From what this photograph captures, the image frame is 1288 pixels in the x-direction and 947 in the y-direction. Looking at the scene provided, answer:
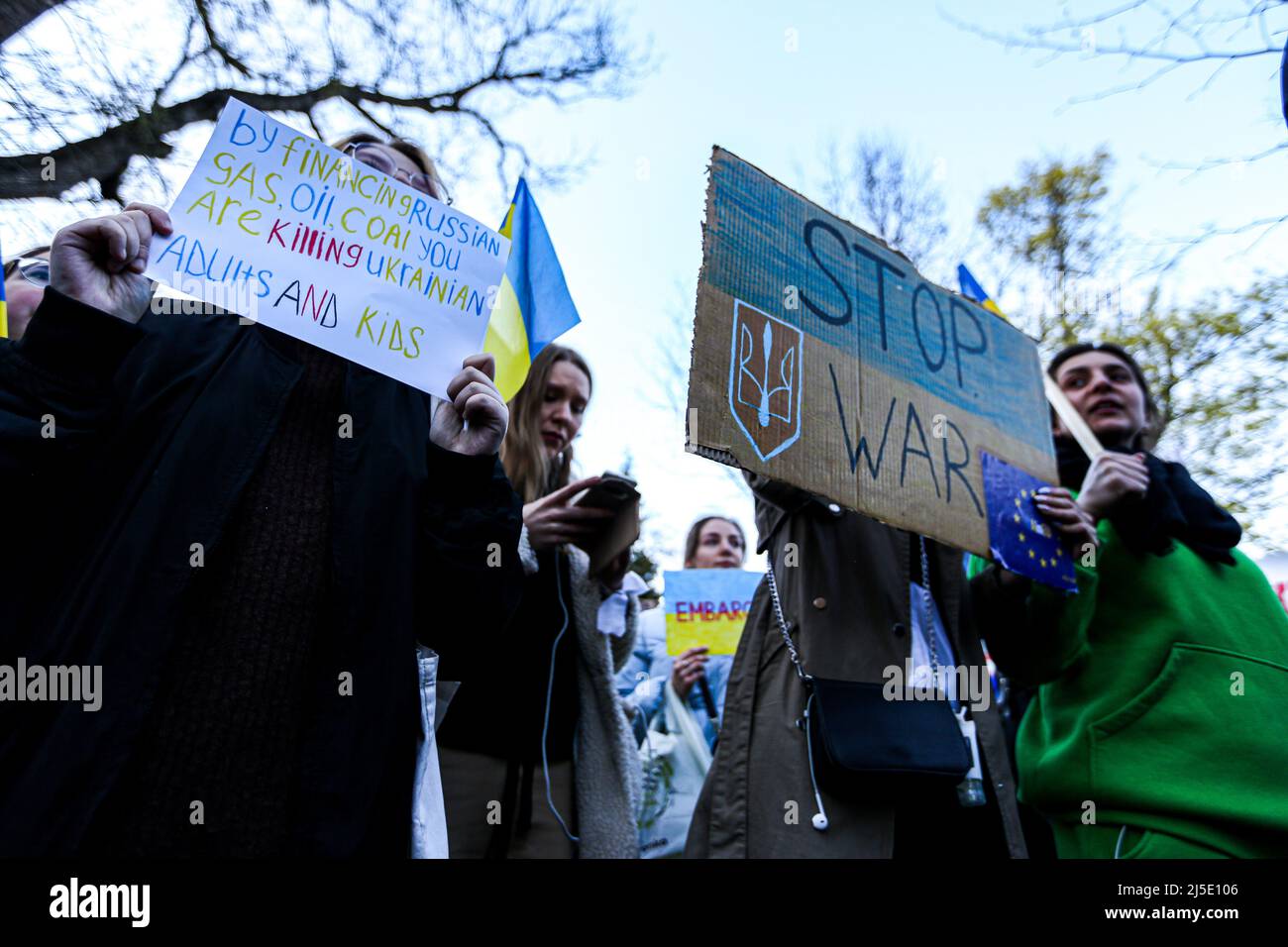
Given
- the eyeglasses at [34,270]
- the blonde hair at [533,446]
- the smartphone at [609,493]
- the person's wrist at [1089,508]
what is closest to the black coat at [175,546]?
the smartphone at [609,493]

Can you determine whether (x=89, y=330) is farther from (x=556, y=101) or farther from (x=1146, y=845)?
(x=556, y=101)

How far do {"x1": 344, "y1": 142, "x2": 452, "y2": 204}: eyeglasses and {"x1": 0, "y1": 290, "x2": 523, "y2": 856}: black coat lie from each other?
1.81 ft

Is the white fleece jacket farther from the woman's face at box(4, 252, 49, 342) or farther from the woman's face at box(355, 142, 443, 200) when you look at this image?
A: the woman's face at box(4, 252, 49, 342)

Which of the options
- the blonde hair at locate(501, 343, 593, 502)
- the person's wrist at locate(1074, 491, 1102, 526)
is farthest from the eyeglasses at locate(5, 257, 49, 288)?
the person's wrist at locate(1074, 491, 1102, 526)

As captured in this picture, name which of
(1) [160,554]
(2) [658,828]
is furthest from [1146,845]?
(1) [160,554]

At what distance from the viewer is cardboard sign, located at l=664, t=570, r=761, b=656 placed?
3756mm

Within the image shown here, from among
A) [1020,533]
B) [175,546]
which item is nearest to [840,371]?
[1020,533]

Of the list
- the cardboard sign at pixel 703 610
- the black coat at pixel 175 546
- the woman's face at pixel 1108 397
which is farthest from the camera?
the cardboard sign at pixel 703 610

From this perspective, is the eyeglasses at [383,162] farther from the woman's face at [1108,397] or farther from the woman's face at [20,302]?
the woman's face at [1108,397]

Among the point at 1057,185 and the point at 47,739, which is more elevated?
the point at 1057,185

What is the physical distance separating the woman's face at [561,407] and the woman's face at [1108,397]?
5.63 ft

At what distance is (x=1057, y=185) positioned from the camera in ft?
38.5

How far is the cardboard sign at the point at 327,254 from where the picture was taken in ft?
5.17
